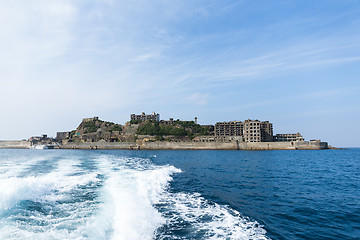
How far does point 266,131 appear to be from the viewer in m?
108

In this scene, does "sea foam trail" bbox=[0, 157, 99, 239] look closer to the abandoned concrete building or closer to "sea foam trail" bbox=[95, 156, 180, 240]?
"sea foam trail" bbox=[95, 156, 180, 240]

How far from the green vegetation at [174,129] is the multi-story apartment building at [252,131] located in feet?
102

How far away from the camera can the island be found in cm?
9125

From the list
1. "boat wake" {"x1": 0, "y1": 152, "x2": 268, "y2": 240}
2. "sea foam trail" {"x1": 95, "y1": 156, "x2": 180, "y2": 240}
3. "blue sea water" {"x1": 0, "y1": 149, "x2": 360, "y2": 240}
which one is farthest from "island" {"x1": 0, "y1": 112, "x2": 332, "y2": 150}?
"boat wake" {"x1": 0, "y1": 152, "x2": 268, "y2": 240}

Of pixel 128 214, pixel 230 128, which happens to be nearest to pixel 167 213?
pixel 128 214

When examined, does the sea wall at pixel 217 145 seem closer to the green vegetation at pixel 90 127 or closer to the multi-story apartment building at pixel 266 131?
the multi-story apartment building at pixel 266 131

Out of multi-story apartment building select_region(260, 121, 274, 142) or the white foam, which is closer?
the white foam

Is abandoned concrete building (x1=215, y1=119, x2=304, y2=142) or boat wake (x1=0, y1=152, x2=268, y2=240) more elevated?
abandoned concrete building (x1=215, y1=119, x2=304, y2=142)

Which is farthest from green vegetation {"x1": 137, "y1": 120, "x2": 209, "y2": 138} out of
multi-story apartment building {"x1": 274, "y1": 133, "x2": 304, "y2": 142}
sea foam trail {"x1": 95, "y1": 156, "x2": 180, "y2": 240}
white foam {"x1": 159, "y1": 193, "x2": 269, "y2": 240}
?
white foam {"x1": 159, "y1": 193, "x2": 269, "y2": 240}

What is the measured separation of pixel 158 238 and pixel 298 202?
875 cm

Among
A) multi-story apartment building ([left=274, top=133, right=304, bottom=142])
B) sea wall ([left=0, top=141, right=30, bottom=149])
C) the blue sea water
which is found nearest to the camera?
the blue sea water

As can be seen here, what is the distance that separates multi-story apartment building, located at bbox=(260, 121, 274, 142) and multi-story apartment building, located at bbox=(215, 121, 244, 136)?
12589 millimetres

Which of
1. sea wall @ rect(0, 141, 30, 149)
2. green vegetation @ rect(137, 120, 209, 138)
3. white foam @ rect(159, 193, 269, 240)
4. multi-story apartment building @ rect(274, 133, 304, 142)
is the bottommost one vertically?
sea wall @ rect(0, 141, 30, 149)

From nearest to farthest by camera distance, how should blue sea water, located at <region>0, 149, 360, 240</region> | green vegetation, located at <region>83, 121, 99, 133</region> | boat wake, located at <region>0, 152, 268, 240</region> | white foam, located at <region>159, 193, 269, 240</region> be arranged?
boat wake, located at <region>0, 152, 268, 240</region> < blue sea water, located at <region>0, 149, 360, 240</region> < white foam, located at <region>159, 193, 269, 240</region> < green vegetation, located at <region>83, 121, 99, 133</region>
